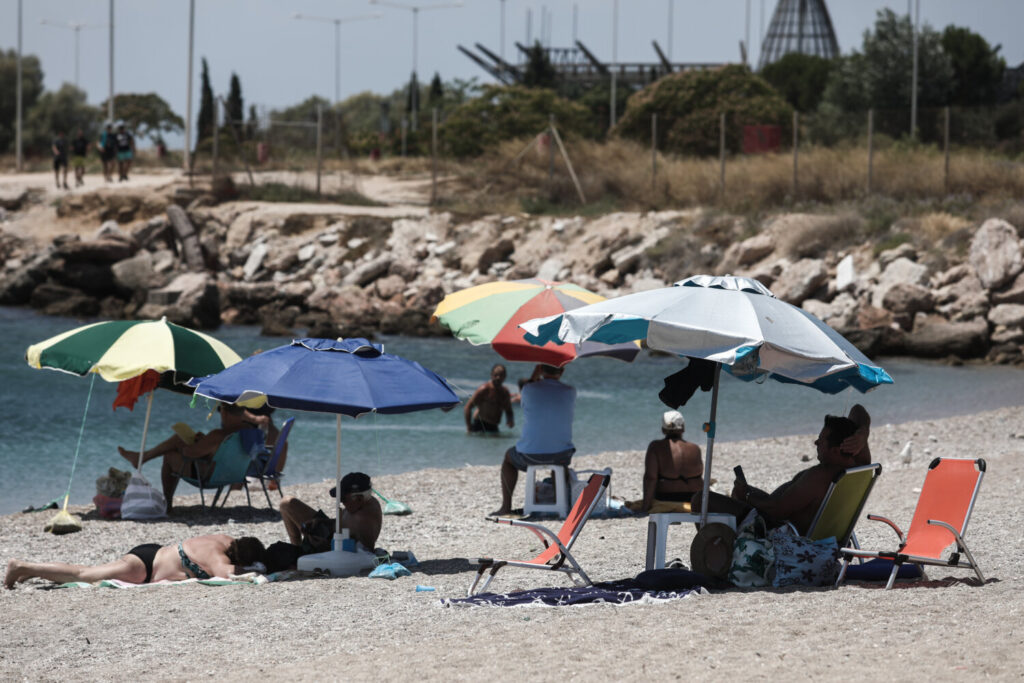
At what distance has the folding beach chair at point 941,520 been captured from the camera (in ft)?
20.8

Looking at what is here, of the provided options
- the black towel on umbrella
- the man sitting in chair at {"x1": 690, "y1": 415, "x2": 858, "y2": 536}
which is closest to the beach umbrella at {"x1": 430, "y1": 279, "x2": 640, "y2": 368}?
the black towel on umbrella

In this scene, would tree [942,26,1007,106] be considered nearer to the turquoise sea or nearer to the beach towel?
the turquoise sea

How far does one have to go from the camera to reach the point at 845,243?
3006 centimetres

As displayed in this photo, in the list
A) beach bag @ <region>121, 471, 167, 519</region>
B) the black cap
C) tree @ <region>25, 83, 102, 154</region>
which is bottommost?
beach bag @ <region>121, 471, 167, 519</region>

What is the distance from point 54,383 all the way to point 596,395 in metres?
9.37

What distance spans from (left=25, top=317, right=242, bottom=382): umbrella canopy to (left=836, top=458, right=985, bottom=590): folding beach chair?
5.26m

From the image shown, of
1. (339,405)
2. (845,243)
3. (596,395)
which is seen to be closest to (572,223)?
(845,243)

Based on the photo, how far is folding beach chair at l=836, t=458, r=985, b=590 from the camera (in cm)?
635

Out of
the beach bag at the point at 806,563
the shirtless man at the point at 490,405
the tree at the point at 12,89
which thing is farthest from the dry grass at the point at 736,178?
the tree at the point at 12,89

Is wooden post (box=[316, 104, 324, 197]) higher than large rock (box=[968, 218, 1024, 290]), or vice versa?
wooden post (box=[316, 104, 324, 197])

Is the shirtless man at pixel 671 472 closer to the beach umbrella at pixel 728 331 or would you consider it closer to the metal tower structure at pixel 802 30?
the beach umbrella at pixel 728 331

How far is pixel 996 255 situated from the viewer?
26.6 metres

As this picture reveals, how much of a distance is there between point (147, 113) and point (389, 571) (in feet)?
226

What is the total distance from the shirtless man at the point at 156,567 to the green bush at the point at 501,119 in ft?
118
